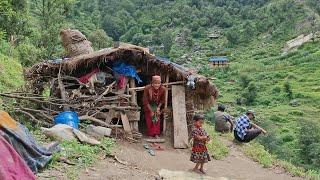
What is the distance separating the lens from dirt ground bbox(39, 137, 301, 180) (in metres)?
7.59

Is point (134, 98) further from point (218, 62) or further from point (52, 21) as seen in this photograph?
point (218, 62)

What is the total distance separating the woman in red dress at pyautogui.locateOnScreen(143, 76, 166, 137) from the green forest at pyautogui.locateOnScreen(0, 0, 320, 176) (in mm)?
5803

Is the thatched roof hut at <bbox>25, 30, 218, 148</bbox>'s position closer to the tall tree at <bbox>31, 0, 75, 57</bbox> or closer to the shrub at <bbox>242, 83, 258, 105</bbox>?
the tall tree at <bbox>31, 0, 75, 57</bbox>

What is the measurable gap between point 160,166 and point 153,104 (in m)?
2.05

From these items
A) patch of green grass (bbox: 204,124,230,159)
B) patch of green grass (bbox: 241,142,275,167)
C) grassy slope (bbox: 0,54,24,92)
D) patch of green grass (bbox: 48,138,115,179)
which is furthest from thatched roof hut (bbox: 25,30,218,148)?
grassy slope (bbox: 0,54,24,92)

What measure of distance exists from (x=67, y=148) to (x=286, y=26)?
221ft

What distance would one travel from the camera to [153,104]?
1108cm

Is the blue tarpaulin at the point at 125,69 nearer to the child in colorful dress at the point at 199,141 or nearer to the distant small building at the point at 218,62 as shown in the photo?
the child in colorful dress at the point at 199,141

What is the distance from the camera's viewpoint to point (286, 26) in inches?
2813

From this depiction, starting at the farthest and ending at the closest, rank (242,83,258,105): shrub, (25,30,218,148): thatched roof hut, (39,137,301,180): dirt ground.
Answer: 1. (242,83,258,105): shrub
2. (25,30,218,148): thatched roof hut
3. (39,137,301,180): dirt ground

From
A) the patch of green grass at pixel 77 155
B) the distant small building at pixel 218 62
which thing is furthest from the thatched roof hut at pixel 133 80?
the distant small building at pixel 218 62

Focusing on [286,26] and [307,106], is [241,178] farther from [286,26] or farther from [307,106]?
[286,26]

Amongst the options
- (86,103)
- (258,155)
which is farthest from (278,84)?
(86,103)

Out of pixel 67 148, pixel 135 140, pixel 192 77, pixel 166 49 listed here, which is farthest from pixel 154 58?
pixel 166 49
